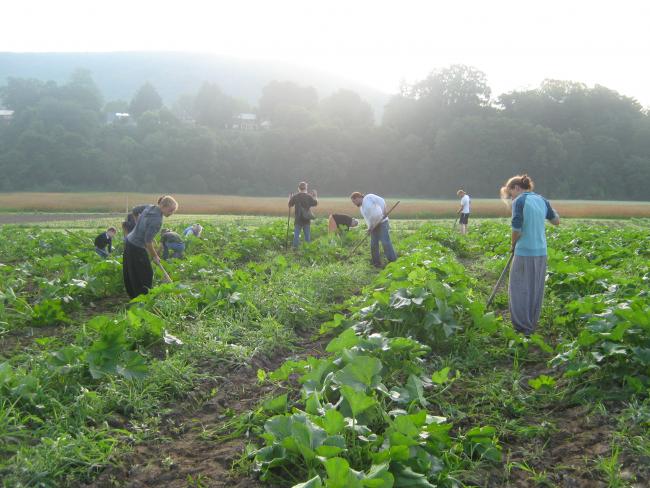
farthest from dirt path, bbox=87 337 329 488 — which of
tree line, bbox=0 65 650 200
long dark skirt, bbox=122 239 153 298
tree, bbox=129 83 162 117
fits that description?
tree, bbox=129 83 162 117

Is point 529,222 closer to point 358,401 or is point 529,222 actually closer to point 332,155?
point 358,401

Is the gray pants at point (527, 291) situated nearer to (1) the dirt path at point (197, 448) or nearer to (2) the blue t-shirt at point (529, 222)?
(2) the blue t-shirt at point (529, 222)

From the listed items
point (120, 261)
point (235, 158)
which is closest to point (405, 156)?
point (235, 158)

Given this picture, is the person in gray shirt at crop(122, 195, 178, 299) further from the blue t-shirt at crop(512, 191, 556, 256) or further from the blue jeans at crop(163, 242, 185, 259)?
the blue t-shirt at crop(512, 191, 556, 256)

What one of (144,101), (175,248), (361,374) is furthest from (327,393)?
(144,101)

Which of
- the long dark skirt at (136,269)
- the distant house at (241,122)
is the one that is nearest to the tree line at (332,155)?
the distant house at (241,122)

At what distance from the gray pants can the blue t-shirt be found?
9cm

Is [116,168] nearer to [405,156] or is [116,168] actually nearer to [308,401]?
[405,156]

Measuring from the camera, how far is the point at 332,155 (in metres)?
58.1

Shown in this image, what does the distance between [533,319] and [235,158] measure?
56088mm

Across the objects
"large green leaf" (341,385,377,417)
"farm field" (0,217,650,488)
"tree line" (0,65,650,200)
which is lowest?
"farm field" (0,217,650,488)

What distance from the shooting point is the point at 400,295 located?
4.91 metres

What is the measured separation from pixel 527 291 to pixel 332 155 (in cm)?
5373

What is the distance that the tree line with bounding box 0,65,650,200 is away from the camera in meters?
55.1
